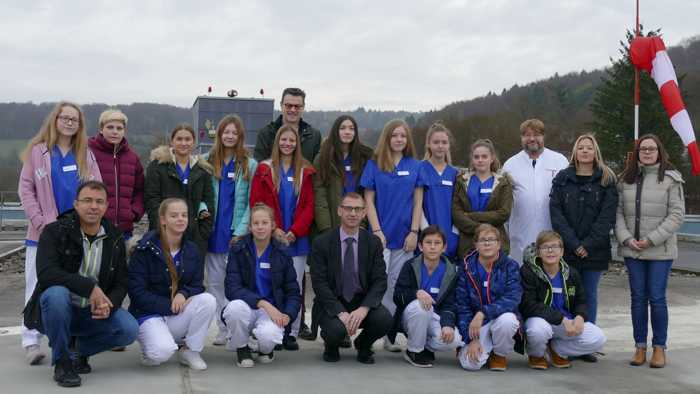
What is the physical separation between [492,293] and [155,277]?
2614mm

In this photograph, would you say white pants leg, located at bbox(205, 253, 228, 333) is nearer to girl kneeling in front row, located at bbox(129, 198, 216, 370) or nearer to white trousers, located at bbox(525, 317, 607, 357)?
girl kneeling in front row, located at bbox(129, 198, 216, 370)

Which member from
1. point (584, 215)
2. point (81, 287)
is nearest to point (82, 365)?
point (81, 287)

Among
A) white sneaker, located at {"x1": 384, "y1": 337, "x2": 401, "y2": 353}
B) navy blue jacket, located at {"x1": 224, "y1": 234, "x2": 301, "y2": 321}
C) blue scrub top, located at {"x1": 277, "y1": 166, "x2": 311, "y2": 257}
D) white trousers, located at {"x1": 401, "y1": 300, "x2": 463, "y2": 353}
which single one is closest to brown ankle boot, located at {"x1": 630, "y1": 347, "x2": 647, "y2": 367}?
white trousers, located at {"x1": 401, "y1": 300, "x2": 463, "y2": 353}

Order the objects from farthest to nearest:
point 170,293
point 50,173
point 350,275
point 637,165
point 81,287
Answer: point 637,165, point 350,275, point 50,173, point 170,293, point 81,287

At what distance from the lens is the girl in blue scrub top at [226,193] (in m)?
5.80

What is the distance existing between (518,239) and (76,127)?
3.99m

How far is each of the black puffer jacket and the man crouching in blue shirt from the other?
3.56 meters

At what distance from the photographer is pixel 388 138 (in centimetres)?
588

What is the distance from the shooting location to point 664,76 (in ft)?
32.1

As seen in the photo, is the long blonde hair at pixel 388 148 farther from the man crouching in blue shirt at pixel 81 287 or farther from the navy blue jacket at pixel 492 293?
the man crouching in blue shirt at pixel 81 287

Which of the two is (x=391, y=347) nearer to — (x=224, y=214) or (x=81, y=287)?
(x=224, y=214)

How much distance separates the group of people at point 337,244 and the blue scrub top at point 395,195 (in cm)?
1

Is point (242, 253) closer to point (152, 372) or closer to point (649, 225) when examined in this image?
point (152, 372)

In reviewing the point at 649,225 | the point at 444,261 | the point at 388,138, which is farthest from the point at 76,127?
the point at 649,225
